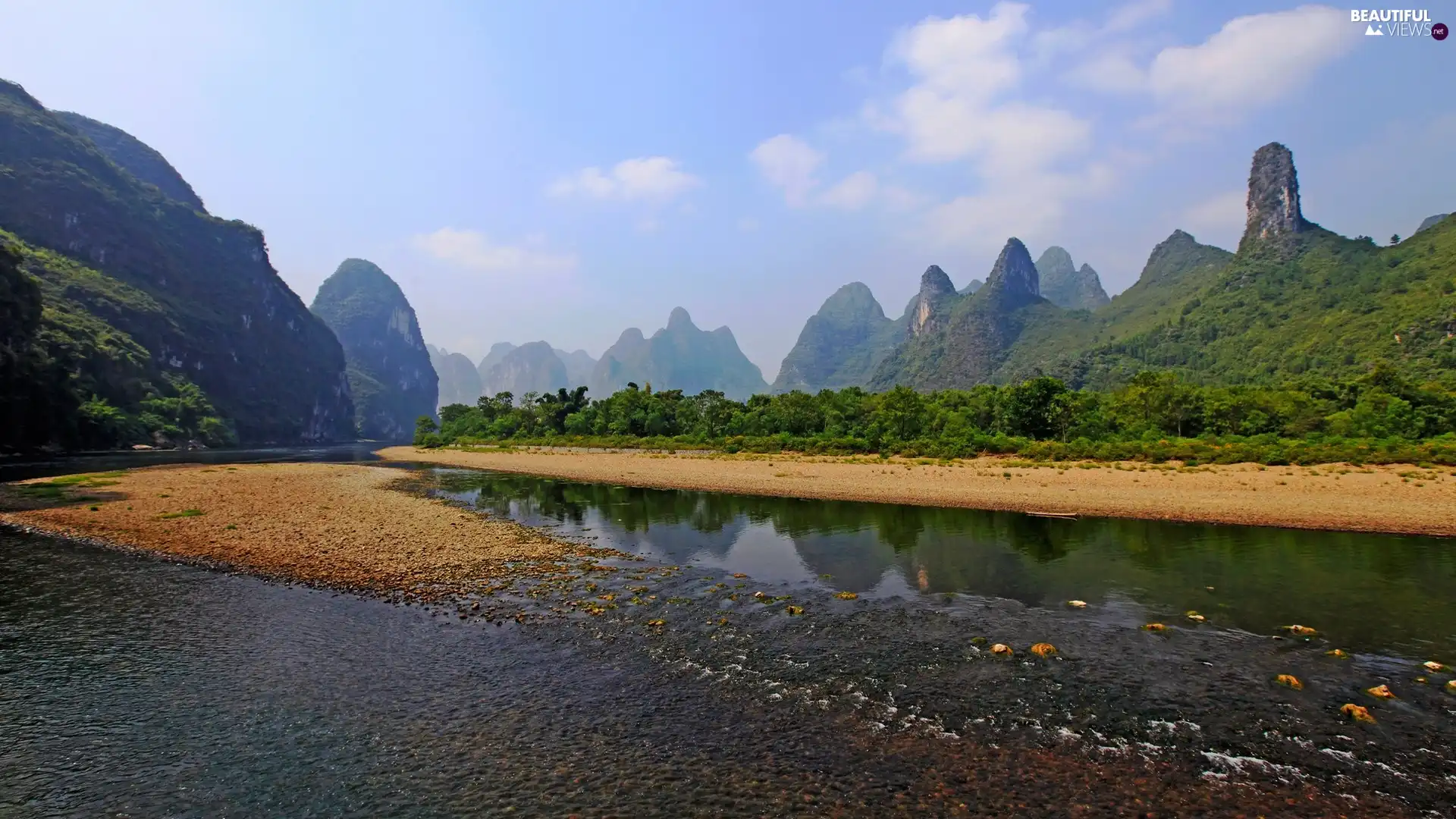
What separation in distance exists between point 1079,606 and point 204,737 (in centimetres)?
2026

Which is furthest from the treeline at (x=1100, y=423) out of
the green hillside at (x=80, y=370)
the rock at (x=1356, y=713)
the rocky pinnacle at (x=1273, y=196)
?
the rocky pinnacle at (x=1273, y=196)

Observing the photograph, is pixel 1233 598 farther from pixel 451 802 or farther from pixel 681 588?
pixel 451 802

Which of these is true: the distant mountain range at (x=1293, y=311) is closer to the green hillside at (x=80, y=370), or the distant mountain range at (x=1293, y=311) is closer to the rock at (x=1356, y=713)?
the rock at (x=1356, y=713)

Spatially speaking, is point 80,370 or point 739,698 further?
point 80,370

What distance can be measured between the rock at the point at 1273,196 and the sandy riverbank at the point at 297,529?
234654 mm

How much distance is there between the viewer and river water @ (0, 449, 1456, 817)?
8.59 m

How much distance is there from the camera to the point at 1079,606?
17.2m

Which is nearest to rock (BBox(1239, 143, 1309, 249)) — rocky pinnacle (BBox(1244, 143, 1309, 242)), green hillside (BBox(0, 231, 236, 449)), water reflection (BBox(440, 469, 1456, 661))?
rocky pinnacle (BBox(1244, 143, 1309, 242))

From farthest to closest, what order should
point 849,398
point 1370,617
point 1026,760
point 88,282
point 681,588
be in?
point 88,282 < point 849,398 < point 681,588 < point 1370,617 < point 1026,760

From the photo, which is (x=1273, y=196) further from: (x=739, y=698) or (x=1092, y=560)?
(x=739, y=698)

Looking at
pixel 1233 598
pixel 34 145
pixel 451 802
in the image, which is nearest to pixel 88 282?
pixel 34 145

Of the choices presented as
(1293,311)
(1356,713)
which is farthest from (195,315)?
(1293,311)

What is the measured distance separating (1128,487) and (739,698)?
3620 centimetres

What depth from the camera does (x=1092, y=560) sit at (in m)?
22.7
